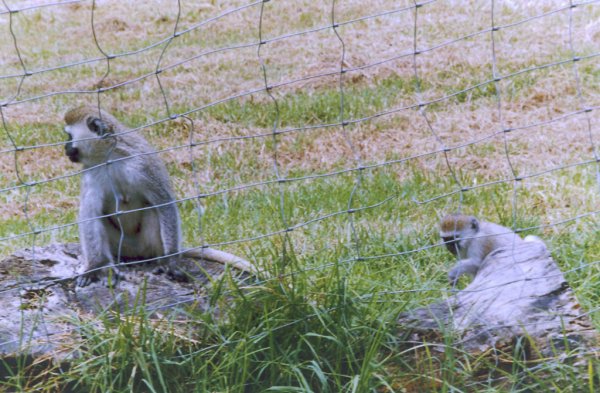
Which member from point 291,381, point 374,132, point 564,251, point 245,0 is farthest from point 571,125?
point 245,0

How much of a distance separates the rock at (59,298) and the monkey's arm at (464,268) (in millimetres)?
1057

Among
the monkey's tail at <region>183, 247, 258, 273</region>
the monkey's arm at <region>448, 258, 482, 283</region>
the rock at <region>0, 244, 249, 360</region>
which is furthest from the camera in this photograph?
the monkey's arm at <region>448, 258, 482, 283</region>

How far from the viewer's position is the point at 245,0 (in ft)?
38.3

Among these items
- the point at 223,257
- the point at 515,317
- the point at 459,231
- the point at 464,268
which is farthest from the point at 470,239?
the point at 223,257

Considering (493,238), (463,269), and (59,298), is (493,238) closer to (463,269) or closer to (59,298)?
(463,269)

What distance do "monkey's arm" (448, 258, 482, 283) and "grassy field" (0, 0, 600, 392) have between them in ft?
0.33

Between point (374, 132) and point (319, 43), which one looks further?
point (319, 43)

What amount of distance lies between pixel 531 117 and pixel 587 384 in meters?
4.31

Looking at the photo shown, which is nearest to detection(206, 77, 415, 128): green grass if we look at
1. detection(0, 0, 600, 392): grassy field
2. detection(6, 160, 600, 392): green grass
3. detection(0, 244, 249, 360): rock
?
detection(0, 0, 600, 392): grassy field

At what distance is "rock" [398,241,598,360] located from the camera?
336cm

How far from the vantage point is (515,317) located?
3.45 m

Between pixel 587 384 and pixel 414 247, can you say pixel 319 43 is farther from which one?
pixel 587 384

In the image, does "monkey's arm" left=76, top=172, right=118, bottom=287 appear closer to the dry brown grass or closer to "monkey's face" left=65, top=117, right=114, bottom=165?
"monkey's face" left=65, top=117, right=114, bottom=165

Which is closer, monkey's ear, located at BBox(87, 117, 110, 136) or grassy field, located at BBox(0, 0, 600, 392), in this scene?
grassy field, located at BBox(0, 0, 600, 392)
